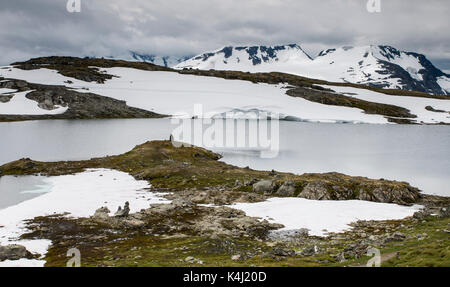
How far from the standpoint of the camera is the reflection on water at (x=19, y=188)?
1685 inches

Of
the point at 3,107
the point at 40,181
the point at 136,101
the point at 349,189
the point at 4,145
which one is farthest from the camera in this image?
the point at 136,101

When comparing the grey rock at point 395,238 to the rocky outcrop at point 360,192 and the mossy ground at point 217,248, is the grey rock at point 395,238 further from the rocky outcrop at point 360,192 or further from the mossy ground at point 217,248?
the rocky outcrop at point 360,192

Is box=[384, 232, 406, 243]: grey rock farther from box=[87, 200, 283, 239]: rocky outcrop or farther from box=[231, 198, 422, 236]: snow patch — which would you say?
box=[87, 200, 283, 239]: rocky outcrop

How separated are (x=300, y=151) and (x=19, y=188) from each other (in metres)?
64.7

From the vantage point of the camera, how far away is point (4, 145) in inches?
3438

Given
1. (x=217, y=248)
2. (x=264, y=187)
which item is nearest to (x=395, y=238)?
(x=217, y=248)

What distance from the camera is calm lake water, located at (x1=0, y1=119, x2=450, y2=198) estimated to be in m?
67.6

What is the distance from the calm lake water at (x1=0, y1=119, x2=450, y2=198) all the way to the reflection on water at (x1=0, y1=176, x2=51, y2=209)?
2149 millimetres

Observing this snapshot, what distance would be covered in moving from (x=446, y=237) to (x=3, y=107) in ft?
572

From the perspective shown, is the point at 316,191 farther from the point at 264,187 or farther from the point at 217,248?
the point at 217,248

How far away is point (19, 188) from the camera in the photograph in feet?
162

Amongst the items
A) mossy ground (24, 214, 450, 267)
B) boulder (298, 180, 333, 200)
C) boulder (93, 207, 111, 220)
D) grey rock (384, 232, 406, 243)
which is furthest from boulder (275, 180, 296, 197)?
boulder (93, 207, 111, 220)
